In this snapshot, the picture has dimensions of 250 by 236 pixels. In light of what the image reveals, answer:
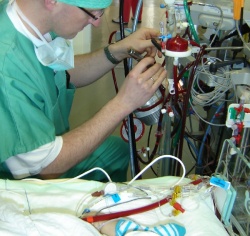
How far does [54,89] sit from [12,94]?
1.01 feet

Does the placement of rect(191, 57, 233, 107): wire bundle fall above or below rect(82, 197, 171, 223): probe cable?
above

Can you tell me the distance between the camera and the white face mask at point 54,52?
1136 mm

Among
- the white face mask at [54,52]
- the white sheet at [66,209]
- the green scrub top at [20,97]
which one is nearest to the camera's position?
the white sheet at [66,209]

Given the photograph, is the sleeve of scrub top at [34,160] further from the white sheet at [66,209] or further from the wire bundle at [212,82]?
the wire bundle at [212,82]

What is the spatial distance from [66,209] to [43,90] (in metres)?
0.45

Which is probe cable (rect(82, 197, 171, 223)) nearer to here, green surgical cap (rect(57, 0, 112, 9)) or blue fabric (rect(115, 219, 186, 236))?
blue fabric (rect(115, 219, 186, 236))

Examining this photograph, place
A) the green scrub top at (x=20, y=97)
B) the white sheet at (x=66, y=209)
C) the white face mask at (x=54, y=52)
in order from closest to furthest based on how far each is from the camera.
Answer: the white sheet at (x=66, y=209) → the green scrub top at (x=20, y=97) → the white face mask at (x=54, y=52)

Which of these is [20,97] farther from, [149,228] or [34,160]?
[149,228]

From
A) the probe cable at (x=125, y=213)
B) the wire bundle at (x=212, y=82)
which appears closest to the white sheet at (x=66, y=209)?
the probe cable at (x=125, y=213)

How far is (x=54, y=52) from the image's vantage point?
1.22 meters

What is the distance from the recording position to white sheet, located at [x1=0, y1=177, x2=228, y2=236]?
72cm

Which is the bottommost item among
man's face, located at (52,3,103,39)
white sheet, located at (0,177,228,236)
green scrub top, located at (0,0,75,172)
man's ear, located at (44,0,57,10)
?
white sheet, located at (0,177,228,236)

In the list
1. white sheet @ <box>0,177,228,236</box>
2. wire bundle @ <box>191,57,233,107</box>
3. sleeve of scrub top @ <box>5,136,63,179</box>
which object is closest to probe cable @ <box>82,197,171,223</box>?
white sheet @ <box>0,177,228,236</box>

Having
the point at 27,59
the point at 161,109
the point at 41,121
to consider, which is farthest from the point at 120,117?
the point at 27,59
